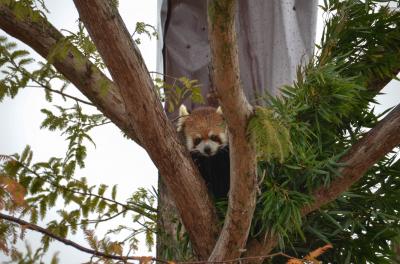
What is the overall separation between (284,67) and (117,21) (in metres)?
1.37

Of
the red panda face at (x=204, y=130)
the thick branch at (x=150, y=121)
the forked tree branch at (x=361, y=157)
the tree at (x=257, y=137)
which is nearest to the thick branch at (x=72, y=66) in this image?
the tree at (x=257, y=137)

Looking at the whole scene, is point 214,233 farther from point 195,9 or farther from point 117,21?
point 195,9

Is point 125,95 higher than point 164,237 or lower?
higher

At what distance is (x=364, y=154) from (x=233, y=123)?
73 centimetres

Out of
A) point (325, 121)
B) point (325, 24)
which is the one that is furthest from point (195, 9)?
point (325, 121)

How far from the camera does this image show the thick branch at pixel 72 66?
2785 millimetres

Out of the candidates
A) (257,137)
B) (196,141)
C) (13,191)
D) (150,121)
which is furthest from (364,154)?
(13,191)

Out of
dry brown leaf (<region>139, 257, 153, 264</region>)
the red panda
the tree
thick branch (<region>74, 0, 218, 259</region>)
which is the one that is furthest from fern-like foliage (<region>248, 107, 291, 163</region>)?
the red panda

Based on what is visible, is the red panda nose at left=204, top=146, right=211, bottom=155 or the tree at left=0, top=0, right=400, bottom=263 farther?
the red panda nose at left=204, top=146, right=211, bottom=155

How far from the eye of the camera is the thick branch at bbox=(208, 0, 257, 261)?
6.38 ft

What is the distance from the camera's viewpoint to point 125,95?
239 centimetres

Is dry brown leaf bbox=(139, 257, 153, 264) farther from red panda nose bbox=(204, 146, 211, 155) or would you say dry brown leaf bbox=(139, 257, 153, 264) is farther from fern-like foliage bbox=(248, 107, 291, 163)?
red panda nose bbox=(204, 146, 211, 155)

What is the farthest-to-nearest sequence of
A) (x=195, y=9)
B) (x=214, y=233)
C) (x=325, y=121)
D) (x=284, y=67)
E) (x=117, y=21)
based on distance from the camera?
(x=195, y=9) → (x=284, y=67) → (x=325, y=121) → (x=214, y=233) → (x=117, y=21)

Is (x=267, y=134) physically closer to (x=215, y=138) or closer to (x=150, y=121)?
(x=150, y=121)
